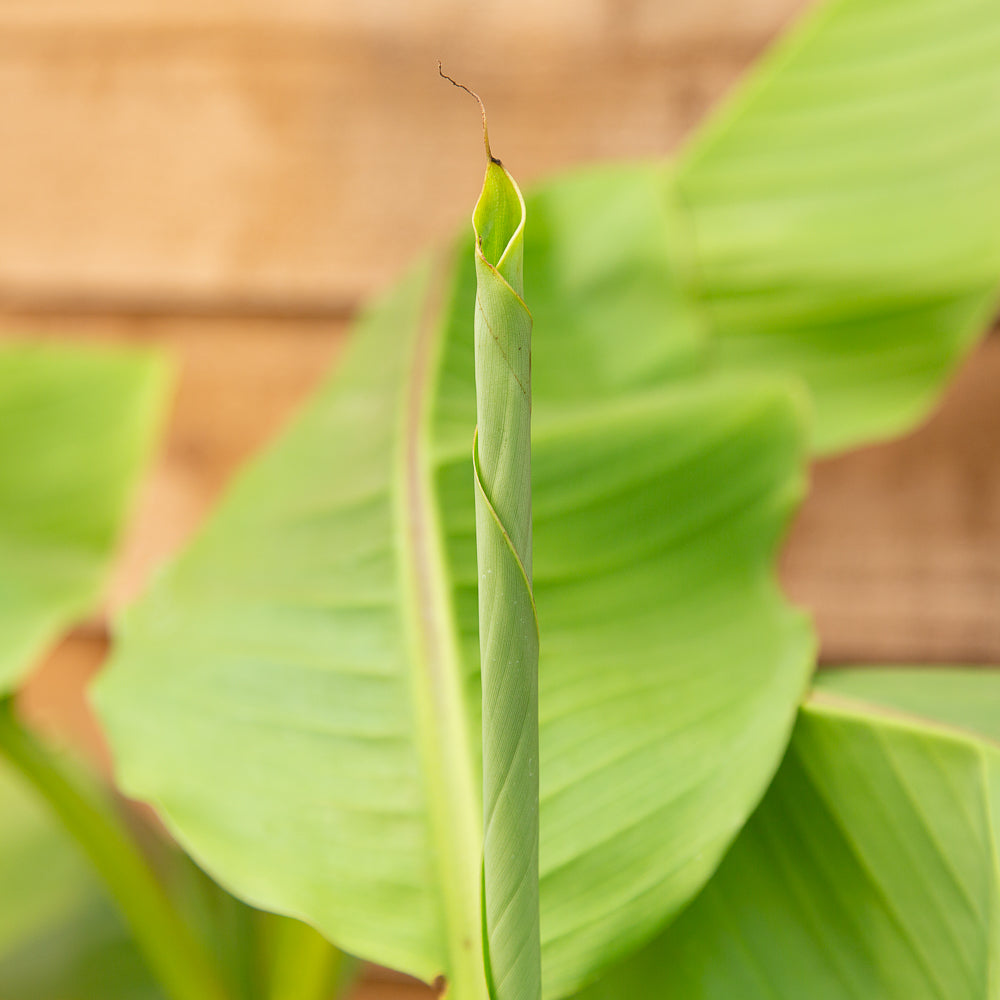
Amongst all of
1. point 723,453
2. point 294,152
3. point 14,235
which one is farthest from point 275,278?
point 723,453

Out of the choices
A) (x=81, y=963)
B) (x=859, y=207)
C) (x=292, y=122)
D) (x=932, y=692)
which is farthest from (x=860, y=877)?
(x=292, y=122)

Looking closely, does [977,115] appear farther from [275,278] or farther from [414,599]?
[275,278]

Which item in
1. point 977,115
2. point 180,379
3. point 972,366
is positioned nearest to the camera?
point 977,115

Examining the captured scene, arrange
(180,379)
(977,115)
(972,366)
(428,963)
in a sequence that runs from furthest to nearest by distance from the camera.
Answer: (180,379), (972,366), (977,115), (428,963)

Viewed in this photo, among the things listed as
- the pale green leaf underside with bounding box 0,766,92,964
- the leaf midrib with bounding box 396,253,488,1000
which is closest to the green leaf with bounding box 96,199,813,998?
the leaf midrib with bounding box 396,253,488,1000

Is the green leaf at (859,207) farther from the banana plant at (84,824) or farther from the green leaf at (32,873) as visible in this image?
the green leaf at (32,873)

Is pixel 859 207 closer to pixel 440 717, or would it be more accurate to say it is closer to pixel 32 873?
pixel 440 717

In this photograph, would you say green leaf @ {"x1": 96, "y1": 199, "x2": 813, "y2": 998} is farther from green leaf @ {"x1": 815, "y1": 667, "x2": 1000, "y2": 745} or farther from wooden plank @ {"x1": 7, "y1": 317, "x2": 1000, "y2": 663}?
wooden plank @ {"x1": 7, "y1": 317, "x2": 1000, "y2": 663}
